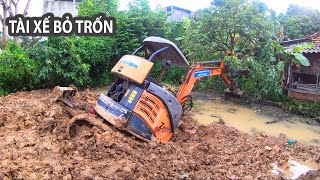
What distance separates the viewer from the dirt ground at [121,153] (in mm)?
4383

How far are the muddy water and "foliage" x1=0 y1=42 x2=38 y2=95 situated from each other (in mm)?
5382

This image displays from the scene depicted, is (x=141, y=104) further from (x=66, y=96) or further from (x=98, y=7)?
(x=98, y=7)

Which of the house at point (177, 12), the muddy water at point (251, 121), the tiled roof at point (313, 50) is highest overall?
the house at point (177, 12)

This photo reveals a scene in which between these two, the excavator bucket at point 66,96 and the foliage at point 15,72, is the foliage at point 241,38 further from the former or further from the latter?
the foliage at point 15,72

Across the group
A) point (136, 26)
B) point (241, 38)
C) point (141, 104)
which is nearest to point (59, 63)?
point (136, 26)

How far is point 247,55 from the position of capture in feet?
31.2

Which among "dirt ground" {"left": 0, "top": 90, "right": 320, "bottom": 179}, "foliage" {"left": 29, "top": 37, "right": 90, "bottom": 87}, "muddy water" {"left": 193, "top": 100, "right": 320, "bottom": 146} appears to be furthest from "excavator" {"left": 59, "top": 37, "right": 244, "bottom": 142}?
"foliage" {"left": 29, "top": 37, "right": 90, "bottom": 87}

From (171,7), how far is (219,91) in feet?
40.1

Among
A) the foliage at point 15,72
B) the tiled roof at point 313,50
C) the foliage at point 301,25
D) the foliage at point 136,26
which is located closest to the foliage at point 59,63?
the foliage at point 15,72

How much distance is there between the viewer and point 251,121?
865cm

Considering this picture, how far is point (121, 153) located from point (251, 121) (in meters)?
4.84

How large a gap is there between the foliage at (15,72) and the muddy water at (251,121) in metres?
5.38

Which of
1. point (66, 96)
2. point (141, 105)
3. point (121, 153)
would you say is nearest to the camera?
point (121, 153)

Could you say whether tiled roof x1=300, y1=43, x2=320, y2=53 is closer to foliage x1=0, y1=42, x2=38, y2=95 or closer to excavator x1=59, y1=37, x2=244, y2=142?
excavator x1=59, y1=37, x2=244, y2=142
